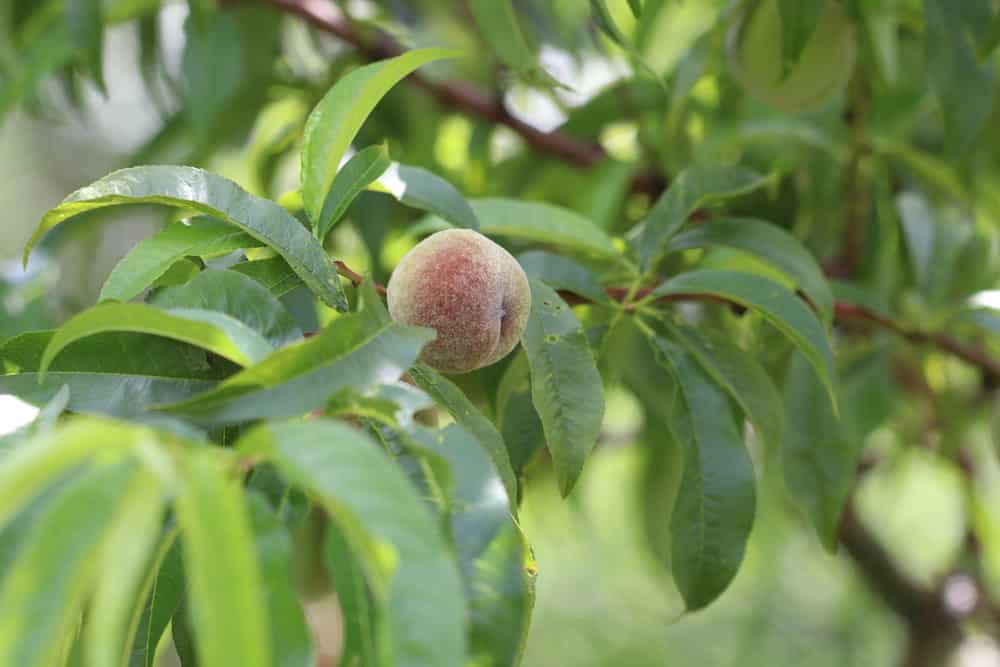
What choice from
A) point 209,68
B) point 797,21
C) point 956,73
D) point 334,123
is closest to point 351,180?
point 334,123

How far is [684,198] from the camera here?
77 centimetres

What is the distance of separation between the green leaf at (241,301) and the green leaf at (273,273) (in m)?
0.06

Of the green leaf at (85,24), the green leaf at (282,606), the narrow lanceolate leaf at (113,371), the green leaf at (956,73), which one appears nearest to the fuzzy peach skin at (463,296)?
the narrow lanceolate leaf at (113,371)

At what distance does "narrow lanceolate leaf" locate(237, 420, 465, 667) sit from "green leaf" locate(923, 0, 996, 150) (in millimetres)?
715

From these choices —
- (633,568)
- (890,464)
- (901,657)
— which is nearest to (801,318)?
(890,464)

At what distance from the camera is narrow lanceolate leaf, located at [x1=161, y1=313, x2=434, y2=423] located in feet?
1.47

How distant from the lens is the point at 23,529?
0.39 meters

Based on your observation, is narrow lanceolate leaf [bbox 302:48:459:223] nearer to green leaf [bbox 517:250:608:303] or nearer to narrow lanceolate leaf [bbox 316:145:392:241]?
narrow lanceolate leaf [bbox 316:145:392:241]

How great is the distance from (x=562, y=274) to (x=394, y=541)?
397 millimetres

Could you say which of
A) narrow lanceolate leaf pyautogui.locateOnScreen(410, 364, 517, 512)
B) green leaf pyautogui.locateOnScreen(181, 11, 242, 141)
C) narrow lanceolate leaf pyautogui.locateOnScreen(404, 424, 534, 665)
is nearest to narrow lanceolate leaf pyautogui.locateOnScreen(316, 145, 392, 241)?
narrow lanceolate leaf pyautogui.locateOnScreen(410, 364, 517, 512)

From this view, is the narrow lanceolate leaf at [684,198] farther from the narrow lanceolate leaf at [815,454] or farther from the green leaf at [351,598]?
the green leaf at [351,598]

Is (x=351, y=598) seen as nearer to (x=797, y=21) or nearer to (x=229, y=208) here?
(x=229, y=208)

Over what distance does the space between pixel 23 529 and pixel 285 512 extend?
0.13m

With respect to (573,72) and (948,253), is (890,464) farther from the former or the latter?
(573,72)
